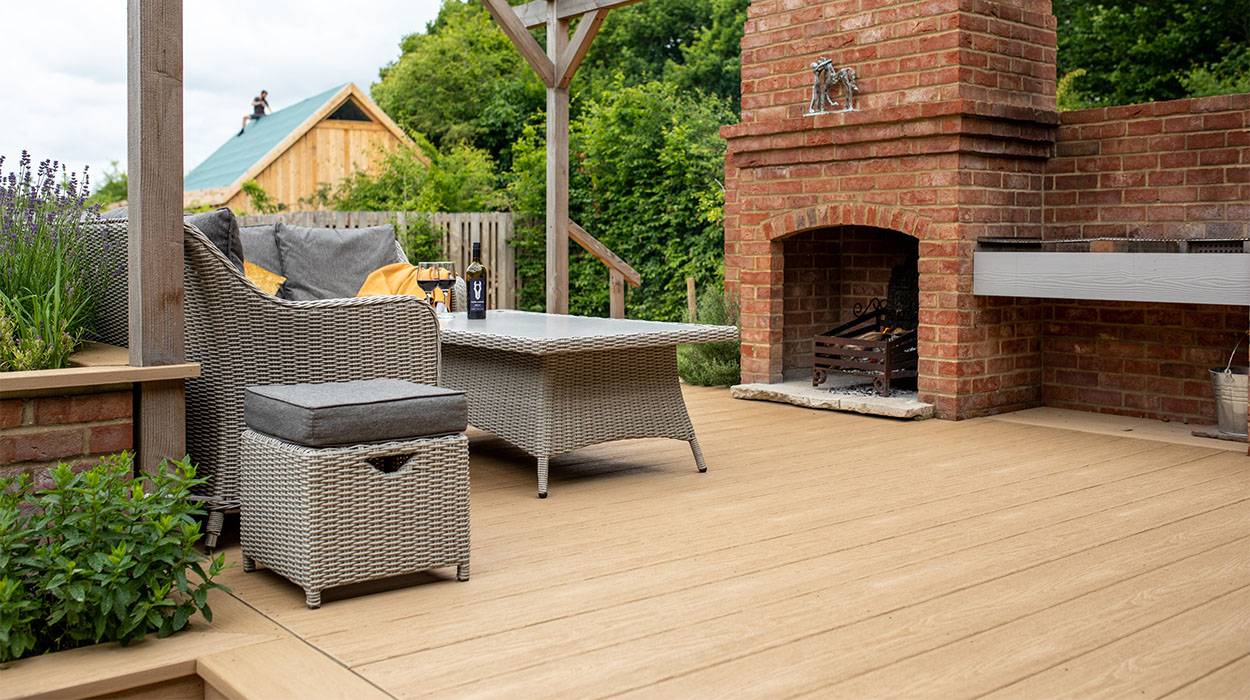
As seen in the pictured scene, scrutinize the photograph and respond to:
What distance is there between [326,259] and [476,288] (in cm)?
92

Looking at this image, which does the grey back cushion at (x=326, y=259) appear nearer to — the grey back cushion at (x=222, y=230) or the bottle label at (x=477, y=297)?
the bottle label at (x=477, y=297)

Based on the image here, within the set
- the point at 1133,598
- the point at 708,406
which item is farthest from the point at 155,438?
the point at 708,406

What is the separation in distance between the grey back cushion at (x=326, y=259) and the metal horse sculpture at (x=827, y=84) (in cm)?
238

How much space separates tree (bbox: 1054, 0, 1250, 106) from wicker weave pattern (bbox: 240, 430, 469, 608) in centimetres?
1316

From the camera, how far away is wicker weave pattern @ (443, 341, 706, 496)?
3822 mm

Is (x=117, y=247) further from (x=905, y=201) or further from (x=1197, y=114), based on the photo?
(x=1197, y=114)

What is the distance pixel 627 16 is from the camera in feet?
69.6

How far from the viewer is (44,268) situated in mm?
2961

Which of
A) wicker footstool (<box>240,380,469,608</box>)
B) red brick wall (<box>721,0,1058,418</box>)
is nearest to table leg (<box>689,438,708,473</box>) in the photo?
wicker footstool (<box>240,380,469,608</box>)

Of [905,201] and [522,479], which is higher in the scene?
[905,201]

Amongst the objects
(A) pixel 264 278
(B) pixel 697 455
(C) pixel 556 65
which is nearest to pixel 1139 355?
(B) pixel 697 455

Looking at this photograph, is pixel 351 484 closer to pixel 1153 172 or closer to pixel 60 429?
pixel 60 429

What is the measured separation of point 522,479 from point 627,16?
18.4 metres

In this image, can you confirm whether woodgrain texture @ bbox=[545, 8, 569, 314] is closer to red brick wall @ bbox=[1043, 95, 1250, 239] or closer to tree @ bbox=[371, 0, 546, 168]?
red brick wall @ bbox=[1043, 95, 1250, 239]
